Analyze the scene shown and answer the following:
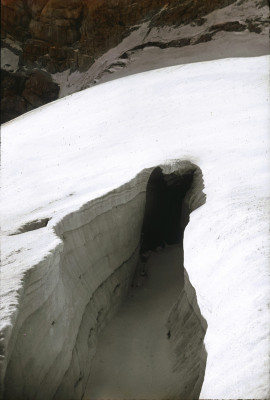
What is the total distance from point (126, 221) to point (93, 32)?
49.5 feet

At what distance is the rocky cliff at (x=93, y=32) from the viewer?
15.9 metres

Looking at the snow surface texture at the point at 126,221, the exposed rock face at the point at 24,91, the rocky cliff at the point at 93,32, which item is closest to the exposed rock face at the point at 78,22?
the rocky cliff at the point at 93,32

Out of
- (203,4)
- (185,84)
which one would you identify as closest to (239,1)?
(203,4)

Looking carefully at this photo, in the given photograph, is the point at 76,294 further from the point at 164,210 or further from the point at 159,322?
the point at 164,210

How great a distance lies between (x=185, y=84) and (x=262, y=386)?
914 centimetres

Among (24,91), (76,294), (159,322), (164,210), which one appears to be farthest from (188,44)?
(76,294)

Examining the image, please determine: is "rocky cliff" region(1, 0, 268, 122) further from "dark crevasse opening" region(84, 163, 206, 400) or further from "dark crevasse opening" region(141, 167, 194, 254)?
"dark crevasse opening" region(84, 163, 206, 400)

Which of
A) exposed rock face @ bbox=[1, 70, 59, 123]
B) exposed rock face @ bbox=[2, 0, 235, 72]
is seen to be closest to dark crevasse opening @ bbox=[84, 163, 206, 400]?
exposed rock face @ bbox=[2, 0, 235, 72]

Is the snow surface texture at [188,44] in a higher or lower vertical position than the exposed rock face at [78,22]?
lower

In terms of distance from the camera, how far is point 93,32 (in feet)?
62.6

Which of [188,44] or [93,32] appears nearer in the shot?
[188,44]

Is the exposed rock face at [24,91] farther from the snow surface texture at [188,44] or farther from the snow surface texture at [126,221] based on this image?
the snow surface texture at [126,221]

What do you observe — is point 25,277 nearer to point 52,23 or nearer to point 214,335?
point 214,335

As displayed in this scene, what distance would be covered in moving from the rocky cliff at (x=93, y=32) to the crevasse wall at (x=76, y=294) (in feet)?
33.3
